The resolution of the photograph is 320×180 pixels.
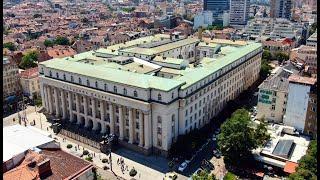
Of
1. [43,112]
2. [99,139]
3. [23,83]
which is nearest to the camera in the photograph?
[99,139]

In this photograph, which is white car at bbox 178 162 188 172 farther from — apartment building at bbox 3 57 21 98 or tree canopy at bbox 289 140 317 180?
apartment building at bbox 3 57 21 98

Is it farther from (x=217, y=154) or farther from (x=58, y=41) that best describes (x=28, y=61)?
(x=217, y=154)

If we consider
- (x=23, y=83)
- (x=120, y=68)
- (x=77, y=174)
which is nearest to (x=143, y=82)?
(x=120, y=68)

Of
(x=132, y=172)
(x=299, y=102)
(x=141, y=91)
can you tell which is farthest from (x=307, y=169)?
(x=141, y=91)

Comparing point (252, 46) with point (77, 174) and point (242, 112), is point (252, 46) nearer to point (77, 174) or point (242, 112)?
point (242, 112)

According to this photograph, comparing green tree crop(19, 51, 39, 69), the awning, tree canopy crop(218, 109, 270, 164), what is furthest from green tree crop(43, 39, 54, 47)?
the awning
